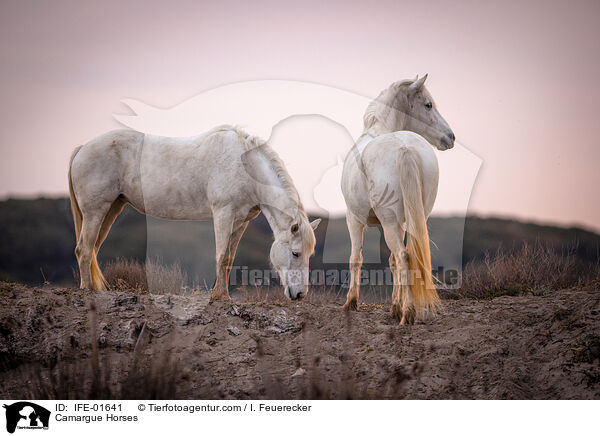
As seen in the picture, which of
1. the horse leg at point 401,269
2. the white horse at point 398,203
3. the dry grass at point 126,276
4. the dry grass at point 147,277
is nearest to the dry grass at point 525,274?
the white horse at point 398,203

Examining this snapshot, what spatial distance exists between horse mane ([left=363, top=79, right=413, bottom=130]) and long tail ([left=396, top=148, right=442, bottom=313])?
56.8 inches

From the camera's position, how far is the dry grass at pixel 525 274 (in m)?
7.22

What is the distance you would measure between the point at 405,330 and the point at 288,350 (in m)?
1.17

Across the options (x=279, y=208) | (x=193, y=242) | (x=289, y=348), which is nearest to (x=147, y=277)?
(x=193, y=242)

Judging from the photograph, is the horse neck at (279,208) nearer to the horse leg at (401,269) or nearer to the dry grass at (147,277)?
the horse leg at (401,269)

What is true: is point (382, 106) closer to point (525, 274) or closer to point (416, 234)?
point (416, 234)

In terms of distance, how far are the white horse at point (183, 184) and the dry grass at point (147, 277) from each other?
78 centimetres

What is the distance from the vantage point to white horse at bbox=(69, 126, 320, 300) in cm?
661

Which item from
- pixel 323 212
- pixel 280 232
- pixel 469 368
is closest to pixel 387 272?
pixel 323 212

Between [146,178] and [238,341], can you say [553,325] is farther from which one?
[146,178]

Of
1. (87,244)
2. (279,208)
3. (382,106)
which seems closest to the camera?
(279,208)

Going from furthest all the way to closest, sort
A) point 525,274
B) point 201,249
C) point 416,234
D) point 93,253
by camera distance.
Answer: point 201,249 < point 525,274 < point 93,253 < point 416,234

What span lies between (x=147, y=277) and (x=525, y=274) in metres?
5.26

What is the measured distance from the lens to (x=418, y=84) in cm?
675
